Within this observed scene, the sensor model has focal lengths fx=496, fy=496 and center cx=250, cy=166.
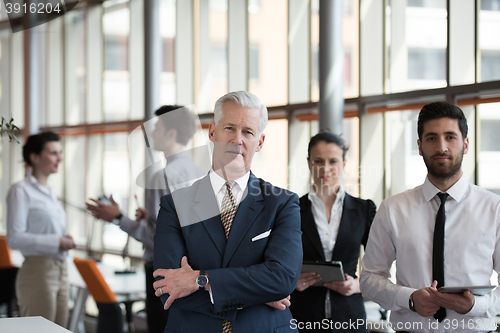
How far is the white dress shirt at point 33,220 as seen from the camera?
11.4 feet

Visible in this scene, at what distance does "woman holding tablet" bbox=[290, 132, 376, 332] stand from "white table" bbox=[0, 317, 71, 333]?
1.22m

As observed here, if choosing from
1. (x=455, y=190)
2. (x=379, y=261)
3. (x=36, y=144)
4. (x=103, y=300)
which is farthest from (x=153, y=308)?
(x=455, y=190)

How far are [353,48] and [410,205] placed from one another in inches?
118

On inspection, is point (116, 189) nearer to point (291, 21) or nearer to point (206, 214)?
point (291, 21)

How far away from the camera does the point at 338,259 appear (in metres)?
2.66

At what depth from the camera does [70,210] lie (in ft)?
26.2

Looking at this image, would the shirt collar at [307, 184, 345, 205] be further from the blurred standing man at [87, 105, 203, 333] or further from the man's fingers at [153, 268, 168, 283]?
the man's fingers at [153, 268, 168, 283]

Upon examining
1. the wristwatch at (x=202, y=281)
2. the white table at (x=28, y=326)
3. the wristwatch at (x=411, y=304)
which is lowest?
the white table at (x=28, y=326)

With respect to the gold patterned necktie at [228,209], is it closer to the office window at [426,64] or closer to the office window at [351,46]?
the office window at [426,64]

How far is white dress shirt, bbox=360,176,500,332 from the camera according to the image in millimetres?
1946

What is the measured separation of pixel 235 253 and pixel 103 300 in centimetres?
252

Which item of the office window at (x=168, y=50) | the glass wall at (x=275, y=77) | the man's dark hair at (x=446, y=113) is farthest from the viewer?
the office window at (x=168, y=50)

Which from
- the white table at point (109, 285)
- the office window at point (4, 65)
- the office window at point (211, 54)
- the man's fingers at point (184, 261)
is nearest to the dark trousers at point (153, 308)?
the white table at point (109, 285)

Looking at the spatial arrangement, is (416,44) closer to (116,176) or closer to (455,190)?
(455,190)
